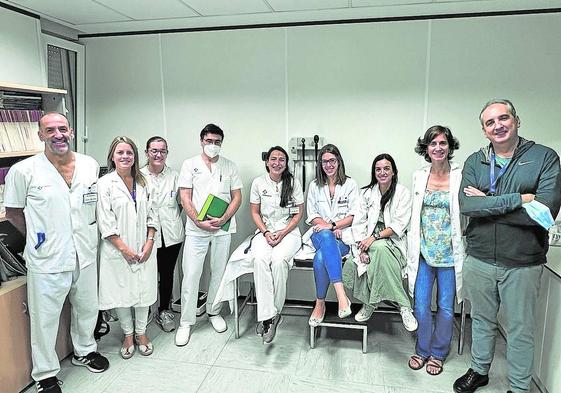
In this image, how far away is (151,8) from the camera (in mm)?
3068

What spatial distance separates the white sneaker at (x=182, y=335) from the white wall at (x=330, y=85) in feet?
3.45

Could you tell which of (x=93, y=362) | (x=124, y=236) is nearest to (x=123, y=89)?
(x=124, y=236)

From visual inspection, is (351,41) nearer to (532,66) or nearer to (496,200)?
(532,66)

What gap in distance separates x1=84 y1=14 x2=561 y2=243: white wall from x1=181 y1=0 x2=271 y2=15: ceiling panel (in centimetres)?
48

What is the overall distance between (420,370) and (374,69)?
2392 mm

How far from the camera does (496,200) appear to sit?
2213 mm

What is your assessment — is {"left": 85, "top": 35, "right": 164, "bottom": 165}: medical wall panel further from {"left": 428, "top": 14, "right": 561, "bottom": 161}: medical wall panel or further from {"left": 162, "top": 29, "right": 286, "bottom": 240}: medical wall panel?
{"left": 428, "top": 14, "right": 561, "bottom": 161}: medical wall panel

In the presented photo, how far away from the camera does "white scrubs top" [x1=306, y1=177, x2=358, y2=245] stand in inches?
130

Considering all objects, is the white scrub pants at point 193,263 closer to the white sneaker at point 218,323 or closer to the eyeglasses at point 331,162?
the white sneaker at point 218,323

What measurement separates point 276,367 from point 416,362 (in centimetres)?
97

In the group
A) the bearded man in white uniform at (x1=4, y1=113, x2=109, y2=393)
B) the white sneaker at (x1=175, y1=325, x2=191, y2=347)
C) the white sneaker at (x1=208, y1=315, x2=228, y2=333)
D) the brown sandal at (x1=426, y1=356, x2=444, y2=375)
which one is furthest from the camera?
the white sneaker at (x1=208, y1=315, x2=228, y2=333)

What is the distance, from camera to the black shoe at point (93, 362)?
2815mm

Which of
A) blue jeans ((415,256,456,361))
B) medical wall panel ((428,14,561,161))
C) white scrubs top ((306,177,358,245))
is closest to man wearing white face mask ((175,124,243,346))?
white scrubs top ((306,177,358,245))

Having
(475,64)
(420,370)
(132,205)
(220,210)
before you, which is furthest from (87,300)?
(475,64)
